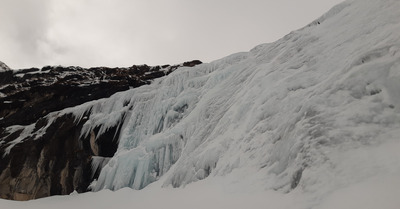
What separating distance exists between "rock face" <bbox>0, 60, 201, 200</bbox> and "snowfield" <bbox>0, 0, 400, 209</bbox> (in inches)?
178

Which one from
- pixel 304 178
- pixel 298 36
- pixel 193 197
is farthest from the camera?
pixel 298 36

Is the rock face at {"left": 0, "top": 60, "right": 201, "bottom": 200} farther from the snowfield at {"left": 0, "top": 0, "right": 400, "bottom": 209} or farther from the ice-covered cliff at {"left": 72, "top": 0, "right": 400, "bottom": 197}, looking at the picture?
the ice-covered cliff at {"left": 72, "top": 0, "right": 400, "bottom": 197}

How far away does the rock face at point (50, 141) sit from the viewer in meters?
27.1

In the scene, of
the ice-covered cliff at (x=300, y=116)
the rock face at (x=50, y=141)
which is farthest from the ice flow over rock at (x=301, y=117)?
the rock face at (x=50, y=141)

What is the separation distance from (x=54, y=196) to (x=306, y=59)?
71.6ft

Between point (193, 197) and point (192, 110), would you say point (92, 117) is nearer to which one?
point (192, 110)

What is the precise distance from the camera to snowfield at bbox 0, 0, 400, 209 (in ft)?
26.8

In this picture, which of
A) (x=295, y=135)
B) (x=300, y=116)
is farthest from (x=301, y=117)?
(x=295, y=135)

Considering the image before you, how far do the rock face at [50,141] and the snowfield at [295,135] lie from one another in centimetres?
452

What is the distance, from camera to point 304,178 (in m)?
8.62

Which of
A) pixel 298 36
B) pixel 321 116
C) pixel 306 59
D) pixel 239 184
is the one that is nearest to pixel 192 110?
pixel 298 36

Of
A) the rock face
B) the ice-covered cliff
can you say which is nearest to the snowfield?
the ice-covered cliff

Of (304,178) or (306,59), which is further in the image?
(306,59)

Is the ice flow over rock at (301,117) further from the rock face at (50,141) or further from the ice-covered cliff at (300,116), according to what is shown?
the rock face at (50,141)
